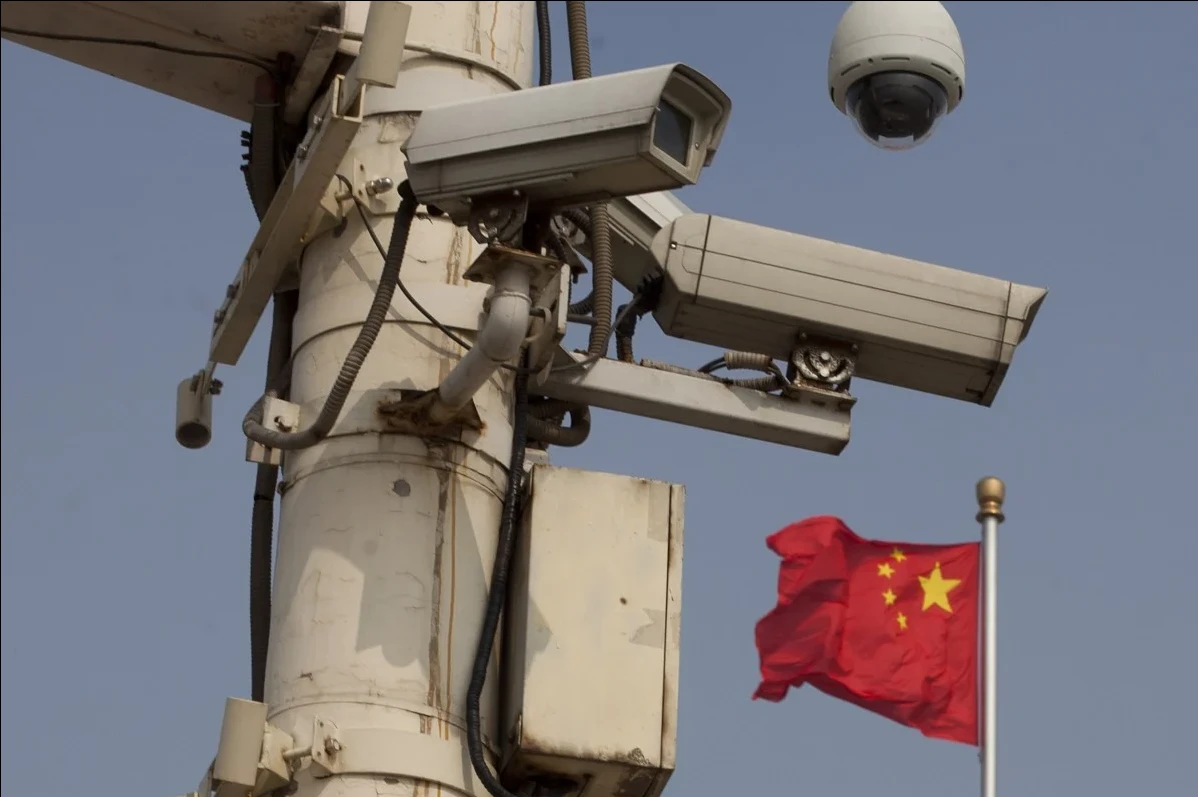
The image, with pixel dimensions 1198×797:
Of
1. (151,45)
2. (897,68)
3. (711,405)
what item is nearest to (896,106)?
(897,68)

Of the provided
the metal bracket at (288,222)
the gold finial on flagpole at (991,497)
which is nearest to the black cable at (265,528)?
the metal bracket at (288,222)

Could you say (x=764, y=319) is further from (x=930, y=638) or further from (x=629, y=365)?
(x=930, y=638)

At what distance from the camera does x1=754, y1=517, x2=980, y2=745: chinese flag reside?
9289 mm

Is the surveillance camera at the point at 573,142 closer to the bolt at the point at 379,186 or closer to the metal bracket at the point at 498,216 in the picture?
the metal bracket at the point at 498,216

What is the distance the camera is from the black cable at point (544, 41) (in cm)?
941

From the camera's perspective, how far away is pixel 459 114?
25.7 ft

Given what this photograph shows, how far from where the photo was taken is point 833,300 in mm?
8734

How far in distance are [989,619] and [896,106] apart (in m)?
1.97

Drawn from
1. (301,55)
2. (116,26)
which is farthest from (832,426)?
(116,26)

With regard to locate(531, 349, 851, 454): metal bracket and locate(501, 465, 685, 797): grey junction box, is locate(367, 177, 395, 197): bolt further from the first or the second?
locate(501, 465, 685, 797): grey junction box

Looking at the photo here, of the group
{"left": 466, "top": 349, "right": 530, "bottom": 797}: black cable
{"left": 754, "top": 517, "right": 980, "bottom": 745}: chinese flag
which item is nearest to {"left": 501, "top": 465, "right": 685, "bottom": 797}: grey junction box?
{"left": 466, "top": 349, "right": 530, "bottom": 797}: black cable

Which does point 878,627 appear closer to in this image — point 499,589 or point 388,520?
point 499,589

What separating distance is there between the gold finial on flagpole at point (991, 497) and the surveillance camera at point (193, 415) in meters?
2.99

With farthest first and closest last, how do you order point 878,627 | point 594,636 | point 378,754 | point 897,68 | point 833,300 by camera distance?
point 878,627
point 897,68
point 833,300
point 594,636
point 378,754
